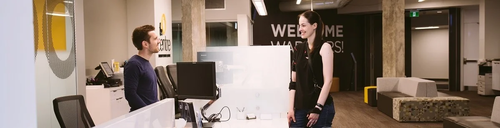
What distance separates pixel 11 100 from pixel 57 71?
4.17m

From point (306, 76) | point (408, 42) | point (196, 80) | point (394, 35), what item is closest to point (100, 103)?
point (196, 80)

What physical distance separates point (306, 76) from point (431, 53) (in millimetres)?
17087

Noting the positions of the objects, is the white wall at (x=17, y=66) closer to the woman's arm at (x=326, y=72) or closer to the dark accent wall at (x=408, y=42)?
the woman's arm at (x=326, y=72)

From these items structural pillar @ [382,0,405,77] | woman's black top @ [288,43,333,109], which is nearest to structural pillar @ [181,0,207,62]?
structural pillar @ [382,0,405,77]

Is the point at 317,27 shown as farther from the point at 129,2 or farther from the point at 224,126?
the point at 129,2

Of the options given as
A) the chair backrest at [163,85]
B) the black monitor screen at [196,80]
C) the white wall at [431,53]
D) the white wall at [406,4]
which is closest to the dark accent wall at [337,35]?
the white wall at [406,4]

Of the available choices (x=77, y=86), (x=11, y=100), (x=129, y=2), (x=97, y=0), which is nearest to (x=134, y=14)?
(x=129, y=2)

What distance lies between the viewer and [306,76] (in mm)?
3104

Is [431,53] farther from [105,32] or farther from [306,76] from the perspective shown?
[306,76]

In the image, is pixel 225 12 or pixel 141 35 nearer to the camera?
pixel 141 35

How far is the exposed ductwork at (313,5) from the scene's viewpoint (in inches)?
533

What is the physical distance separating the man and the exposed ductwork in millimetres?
10086

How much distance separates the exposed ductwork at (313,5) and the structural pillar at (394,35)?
10.4 ft

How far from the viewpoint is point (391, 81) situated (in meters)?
9.91
